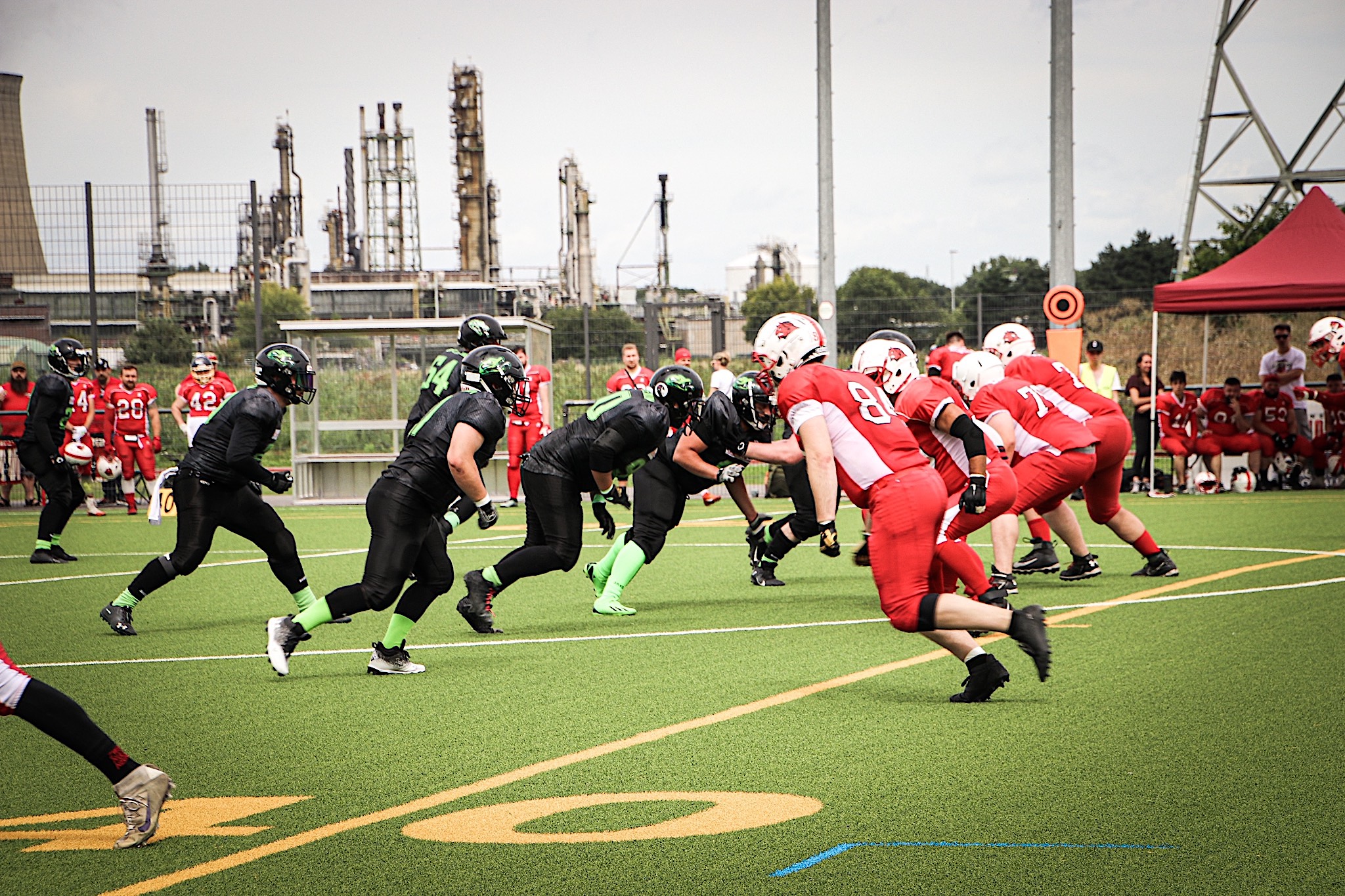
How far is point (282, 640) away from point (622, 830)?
11.2 ft

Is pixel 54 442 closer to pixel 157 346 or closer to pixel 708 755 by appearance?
pixel 708 755

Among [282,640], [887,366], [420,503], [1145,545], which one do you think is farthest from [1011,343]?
[282,640]

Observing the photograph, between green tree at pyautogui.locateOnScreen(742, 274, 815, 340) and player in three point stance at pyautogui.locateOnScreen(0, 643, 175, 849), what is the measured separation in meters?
19.5

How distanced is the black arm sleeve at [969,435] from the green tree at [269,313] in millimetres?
19235

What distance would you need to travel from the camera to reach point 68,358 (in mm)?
13430

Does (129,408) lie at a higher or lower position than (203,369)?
lower

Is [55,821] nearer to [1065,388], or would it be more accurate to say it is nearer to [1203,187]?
[1065,388]

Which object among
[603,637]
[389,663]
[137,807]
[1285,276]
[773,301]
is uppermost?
[773,301]

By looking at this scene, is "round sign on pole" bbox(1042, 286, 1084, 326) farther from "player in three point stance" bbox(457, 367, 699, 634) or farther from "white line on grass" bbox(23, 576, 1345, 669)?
"player in three point stance" bbox(457, 367, 699, 634)

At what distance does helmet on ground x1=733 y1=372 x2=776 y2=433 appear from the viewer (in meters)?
10.4

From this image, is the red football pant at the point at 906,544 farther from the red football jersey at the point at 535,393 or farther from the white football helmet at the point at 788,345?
the red football jersey at the point at 535,393

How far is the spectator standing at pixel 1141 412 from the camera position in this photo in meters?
20.7

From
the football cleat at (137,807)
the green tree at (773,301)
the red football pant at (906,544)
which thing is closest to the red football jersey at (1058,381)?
the red football pant at (906,544)

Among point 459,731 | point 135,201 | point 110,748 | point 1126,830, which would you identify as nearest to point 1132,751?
point 1126,830
